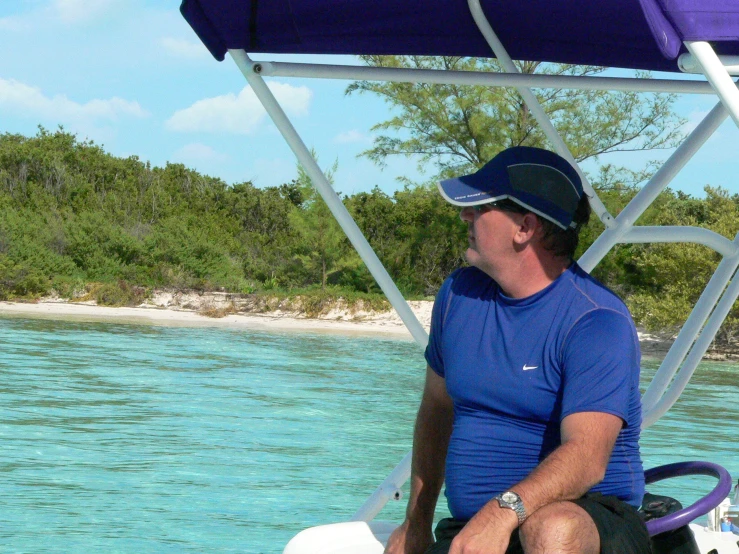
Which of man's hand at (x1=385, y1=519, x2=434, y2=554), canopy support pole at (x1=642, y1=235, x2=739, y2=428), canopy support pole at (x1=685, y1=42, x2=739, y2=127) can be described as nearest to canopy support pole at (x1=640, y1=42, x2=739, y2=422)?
canopy support pole at (x1=642, y1=235, x2=739, y2=428)

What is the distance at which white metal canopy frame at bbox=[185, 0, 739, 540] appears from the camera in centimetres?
218

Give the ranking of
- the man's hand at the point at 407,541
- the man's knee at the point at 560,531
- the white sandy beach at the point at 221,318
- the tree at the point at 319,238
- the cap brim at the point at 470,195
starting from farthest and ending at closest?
the tree at the point at 319,238 < the white sandy beach at the point at 221,318 < the man's hand at the point at 407,541 < the cap brim at the point at 470,195 < the man's knee at the point at 560,531

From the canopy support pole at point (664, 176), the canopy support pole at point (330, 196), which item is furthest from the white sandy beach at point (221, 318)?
the canopy support pole at point (330, 196)

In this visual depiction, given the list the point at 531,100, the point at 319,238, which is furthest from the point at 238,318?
the point at 531,100

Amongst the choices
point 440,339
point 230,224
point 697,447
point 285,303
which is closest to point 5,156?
point 230,224

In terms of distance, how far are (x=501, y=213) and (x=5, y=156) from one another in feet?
82.7

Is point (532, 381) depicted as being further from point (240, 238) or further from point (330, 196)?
point (240, 238)

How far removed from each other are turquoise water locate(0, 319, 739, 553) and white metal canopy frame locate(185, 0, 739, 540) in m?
3.29

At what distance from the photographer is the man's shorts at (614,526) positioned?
1604mm

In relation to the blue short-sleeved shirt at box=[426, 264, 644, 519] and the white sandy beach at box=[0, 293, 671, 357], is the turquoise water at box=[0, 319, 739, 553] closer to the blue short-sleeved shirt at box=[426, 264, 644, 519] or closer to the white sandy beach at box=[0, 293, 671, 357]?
the white sandy beach at box=[0, 293, 671, 357]

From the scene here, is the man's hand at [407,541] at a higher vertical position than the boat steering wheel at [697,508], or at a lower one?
lower

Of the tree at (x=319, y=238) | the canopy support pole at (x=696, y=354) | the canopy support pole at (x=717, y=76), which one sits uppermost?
the tree at (x=319, y=238)

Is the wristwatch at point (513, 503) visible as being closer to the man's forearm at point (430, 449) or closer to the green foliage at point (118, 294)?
the man's forearm at point (430, 449)

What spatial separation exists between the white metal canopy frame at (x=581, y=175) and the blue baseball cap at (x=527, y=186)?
367 millimetres
